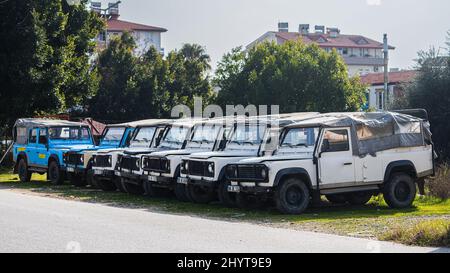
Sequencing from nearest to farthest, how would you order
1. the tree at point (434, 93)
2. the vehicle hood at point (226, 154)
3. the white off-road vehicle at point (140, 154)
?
the vehicle hood at point (226, 154) < the white off-road vehicle at point (140, 154) < the tree at point (434, 93)

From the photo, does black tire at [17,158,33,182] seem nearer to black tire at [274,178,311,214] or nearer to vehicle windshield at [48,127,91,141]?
vehicle windshield at [48,127,91,141]

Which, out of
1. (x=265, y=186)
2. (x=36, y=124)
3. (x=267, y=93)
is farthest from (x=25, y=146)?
(x=267, y=93)

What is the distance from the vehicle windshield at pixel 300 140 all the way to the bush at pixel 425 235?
17.2ft

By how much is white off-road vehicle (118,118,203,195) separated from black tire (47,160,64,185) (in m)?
4.96

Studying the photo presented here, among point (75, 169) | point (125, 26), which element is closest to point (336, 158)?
point (75, 169)

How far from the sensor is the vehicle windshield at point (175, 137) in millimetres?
22531

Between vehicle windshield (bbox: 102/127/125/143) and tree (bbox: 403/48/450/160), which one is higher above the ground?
tree (bbox: 403/48/450/160)

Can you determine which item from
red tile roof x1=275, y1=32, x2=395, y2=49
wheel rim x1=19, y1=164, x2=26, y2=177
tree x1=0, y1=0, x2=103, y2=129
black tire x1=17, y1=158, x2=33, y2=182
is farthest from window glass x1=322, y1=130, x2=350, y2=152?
red tile roof x1=275, y1=32, x2=395, y2=49

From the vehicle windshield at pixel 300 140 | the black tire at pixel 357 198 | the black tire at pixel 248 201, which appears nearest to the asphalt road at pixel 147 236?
the black tire at pixel 248 201

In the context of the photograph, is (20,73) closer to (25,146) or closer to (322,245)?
(25,146)

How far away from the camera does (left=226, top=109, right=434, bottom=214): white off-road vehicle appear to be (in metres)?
16.8

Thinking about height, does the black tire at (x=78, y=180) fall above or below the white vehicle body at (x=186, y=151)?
below

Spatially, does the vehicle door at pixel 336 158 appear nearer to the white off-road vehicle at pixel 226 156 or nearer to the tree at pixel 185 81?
the white off-road vehicle at pixel 226 156

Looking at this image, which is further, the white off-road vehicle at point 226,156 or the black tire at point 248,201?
the white off-road vehicle at point 226,156
